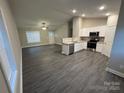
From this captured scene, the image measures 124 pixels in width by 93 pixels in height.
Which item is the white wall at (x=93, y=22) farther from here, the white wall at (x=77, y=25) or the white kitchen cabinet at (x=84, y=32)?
the white kitchen cabinet at (x=84, y=32)

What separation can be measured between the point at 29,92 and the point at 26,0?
409 centimetres

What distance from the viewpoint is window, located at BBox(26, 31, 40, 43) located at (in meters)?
8.27

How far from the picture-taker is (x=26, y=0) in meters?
3.65

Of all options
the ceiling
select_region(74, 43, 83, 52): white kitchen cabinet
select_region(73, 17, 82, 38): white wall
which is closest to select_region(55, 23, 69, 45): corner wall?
select_region(73, 17, 82, 38): white wall

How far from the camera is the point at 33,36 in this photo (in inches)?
340

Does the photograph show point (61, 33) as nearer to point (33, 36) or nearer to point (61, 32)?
point (61, 32)

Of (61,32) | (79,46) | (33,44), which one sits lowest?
(33,44)

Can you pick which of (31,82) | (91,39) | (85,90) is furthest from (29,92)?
(91,39)

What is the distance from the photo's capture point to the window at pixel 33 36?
8266mm

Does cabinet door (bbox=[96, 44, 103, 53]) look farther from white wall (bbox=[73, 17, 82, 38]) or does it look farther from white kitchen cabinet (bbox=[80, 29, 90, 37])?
white wall (bbox=[73, 17, 82, 38])

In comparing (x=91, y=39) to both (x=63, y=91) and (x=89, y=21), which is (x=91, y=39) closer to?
(x=89, y=21)

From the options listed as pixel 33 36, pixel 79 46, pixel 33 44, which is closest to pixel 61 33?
pixel 33 36

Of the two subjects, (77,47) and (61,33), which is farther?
(61,33)

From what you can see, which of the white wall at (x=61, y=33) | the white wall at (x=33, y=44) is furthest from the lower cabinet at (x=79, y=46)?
the white wall at (x=33, y=44)
